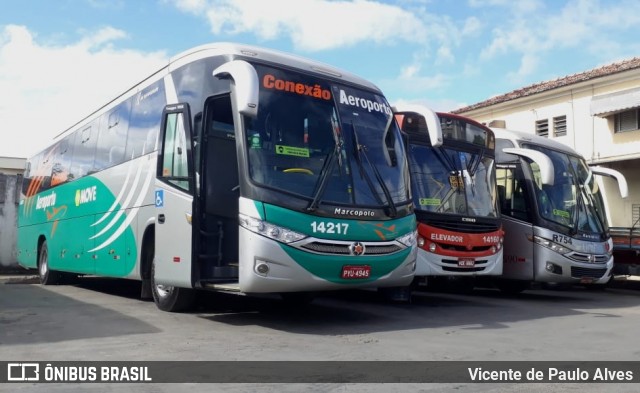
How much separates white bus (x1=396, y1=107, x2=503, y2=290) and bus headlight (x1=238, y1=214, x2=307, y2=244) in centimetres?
386

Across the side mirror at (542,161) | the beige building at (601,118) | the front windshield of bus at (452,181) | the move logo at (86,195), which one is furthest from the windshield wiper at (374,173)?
the beige building at (601,118)

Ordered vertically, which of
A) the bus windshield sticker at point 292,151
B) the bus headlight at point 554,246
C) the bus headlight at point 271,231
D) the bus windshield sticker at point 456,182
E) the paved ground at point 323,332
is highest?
the bus windshield sticker at point 292,151

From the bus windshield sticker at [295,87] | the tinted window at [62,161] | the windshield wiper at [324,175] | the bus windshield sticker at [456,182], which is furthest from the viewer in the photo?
the tinted window at [62,161]

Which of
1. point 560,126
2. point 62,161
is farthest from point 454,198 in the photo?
point 560,126

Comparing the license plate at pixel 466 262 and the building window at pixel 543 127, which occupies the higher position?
the building window at pixel 543 127

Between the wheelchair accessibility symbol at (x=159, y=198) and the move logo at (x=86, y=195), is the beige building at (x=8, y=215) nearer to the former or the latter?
the move logo at (x=86, y=195)

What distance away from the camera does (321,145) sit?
8.33 metres

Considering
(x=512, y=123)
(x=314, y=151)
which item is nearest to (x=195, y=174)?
(x=314, y=151)

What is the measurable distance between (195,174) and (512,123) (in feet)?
67.1

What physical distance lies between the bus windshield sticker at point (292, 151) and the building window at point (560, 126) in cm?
1870

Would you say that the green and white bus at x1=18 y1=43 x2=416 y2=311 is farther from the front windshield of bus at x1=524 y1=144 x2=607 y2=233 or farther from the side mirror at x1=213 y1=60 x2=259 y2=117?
the front windshield of bus at x1=524 y1=144 x2=607 y2=233

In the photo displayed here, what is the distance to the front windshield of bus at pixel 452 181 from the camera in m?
11.5

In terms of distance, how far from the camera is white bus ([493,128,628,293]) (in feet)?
40.9

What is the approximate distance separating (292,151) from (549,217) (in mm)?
6725
